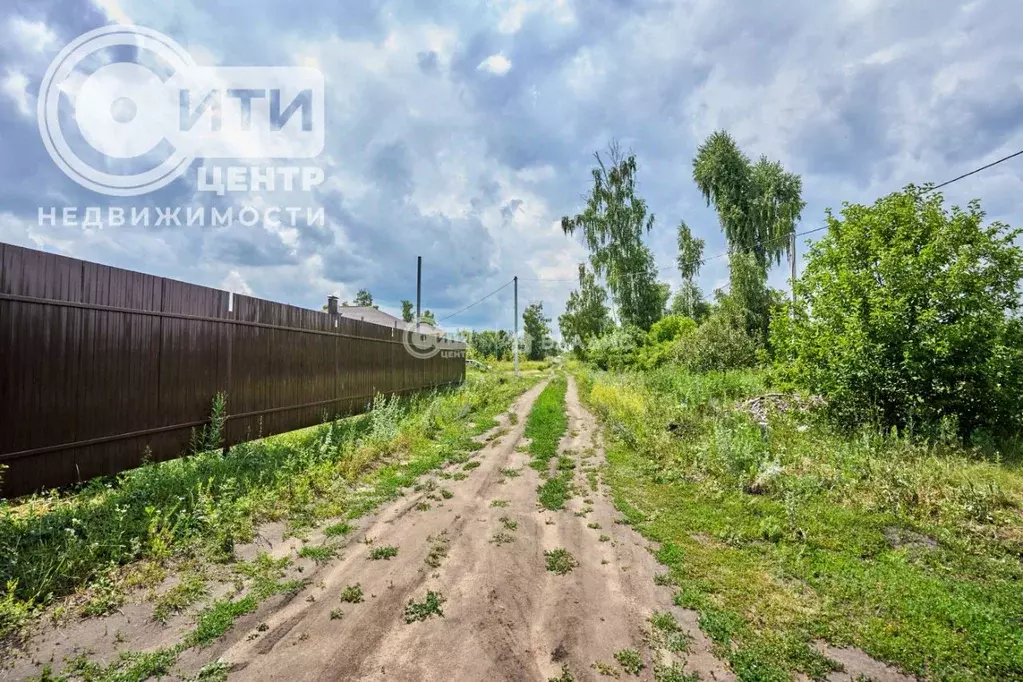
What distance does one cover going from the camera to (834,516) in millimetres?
4766

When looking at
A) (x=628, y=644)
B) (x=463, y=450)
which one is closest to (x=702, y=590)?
(x=628, y=644)

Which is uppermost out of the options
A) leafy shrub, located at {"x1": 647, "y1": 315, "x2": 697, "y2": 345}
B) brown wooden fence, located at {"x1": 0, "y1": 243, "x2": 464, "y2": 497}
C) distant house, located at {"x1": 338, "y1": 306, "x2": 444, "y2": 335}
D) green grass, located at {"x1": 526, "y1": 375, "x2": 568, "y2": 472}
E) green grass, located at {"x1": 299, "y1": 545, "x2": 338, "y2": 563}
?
distant house, located at {"x1": 338, "y1": 306, "x2": 444, "y2": 335}

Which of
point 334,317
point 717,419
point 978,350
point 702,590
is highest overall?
point 334,317

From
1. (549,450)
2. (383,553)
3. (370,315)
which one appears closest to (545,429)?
(549,450)

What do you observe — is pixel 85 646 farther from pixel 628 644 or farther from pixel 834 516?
pixel 834 516

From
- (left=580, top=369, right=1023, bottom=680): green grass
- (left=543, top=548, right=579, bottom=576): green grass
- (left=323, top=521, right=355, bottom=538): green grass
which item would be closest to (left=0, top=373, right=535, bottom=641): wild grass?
(left=323, top=521, right=355, bottom=538): green grass

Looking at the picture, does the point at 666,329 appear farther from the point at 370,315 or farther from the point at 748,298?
the point at 370,315

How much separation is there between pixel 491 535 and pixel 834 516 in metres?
3.86

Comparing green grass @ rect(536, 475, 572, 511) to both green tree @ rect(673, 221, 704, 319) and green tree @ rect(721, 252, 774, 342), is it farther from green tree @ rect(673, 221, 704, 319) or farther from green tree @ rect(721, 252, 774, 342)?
green tree @ rect(673, 221, 704, 319)

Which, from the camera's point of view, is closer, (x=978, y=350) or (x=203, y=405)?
(x=203, y=405)

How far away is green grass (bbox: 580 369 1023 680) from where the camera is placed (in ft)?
9.39

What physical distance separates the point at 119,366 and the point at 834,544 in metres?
8.10

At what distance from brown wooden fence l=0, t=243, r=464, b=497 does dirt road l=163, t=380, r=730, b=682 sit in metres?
3.21

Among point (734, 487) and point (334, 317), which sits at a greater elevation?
point (334, 317)
